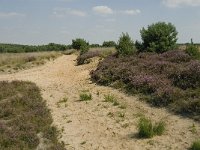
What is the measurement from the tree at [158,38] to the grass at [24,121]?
9.77m

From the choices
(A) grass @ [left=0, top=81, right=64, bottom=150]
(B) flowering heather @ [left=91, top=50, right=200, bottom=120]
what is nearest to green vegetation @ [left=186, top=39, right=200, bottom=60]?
(B) flowering heather @ [left=91, top=50, right=200, bottom=120]

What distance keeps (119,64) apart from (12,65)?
56.7 ft

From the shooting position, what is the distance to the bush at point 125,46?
27.8 m

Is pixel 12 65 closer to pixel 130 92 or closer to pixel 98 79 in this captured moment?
pixel 98 79

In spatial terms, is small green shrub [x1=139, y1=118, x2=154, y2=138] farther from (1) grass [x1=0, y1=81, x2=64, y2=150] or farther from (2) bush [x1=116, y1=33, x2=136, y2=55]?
(2) bush [x1=116, y1=33, x2=136, y2=55]

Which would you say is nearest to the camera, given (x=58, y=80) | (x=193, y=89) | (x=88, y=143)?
(x=88, y=143)

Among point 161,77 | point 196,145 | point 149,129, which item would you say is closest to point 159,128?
point 149,129

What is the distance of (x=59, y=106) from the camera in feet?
56.9

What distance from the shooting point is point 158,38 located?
90.4ft

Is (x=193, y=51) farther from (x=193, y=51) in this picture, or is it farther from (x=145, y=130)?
(x=145, y=130)

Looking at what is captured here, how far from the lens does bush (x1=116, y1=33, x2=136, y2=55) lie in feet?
91.4

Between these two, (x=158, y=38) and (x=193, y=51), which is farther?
(x=158, y=38)

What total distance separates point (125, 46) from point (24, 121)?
48.5 ft

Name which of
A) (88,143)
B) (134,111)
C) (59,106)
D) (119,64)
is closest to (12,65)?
(119,64)
